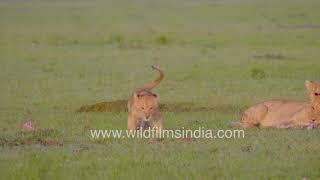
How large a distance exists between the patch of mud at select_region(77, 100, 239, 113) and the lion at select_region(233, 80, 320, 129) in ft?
9.60

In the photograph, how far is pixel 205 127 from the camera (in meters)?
13.8

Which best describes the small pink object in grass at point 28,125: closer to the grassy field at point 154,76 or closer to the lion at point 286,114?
the grassy field at point 154,76

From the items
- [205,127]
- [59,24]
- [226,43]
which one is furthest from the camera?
[59,24]

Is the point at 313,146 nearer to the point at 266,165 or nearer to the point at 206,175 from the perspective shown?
→ the point at 266,165

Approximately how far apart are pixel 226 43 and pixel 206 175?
2288 cm

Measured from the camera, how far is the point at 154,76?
75.3 ft

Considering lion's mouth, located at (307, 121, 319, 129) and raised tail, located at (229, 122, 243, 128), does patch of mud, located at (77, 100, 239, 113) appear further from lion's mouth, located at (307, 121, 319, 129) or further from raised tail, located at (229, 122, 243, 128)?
lion's mouth, located at (307, 121, 319, 129)

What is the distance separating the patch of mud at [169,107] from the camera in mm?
17047

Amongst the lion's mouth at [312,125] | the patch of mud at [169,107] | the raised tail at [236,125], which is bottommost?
the lion's mouth at [312,125]

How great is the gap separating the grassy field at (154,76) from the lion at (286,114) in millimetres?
468

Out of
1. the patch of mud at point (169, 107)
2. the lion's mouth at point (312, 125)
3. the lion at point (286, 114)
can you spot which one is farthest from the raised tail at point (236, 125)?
the patch of mud at point (169, 107)

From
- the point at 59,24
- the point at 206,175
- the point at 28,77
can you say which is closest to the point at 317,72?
the point at 28,77

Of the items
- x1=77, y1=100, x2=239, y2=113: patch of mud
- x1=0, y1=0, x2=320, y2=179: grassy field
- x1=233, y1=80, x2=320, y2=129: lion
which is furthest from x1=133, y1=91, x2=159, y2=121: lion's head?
x1=77, y1=100, x2=239, y2=113: patch of mud

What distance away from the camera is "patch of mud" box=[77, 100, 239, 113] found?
1705cm
